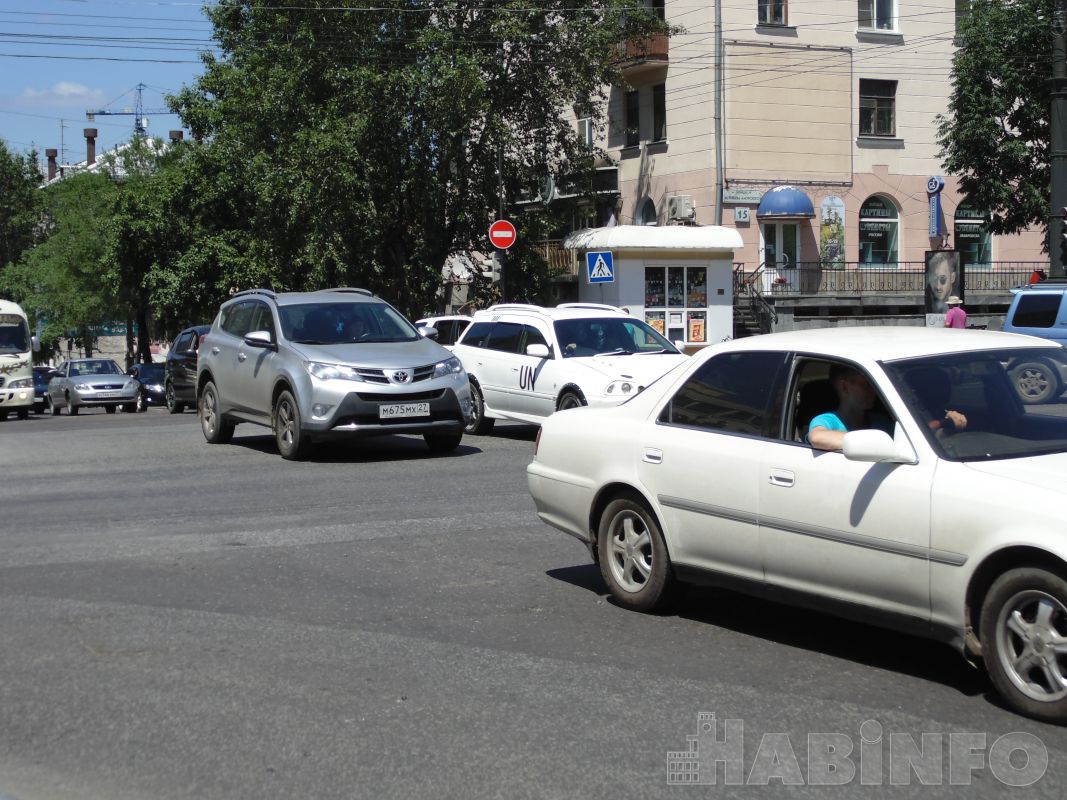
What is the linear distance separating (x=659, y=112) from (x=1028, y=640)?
37.8 m

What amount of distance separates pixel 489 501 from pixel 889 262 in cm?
3310

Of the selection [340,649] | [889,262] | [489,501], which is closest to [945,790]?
[340,649]

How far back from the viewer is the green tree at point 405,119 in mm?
33750

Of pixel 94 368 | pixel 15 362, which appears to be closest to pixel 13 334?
pixel 15 362

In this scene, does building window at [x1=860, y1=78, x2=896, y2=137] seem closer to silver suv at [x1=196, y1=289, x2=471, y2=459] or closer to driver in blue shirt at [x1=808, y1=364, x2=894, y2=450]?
silver suv at [x1=196, y1=289, x2=471, y2=459]

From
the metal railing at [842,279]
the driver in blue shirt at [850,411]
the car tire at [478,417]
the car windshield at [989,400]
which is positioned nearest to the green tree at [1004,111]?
Result: the metal railing at [842,279]

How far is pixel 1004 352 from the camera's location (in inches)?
242

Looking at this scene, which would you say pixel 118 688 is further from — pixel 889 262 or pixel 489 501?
pixel 889 262

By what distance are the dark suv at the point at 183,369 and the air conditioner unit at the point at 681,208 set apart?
1585 cm

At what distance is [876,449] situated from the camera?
18.2 feet

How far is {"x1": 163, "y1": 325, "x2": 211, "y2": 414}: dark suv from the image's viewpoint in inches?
1093

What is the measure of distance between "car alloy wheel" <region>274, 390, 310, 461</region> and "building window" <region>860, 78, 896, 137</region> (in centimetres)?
2992

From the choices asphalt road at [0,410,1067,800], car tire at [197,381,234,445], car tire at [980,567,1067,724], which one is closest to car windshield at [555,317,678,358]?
car tire at [197,381,234,445]

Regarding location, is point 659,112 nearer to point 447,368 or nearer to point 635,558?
point 447,368
